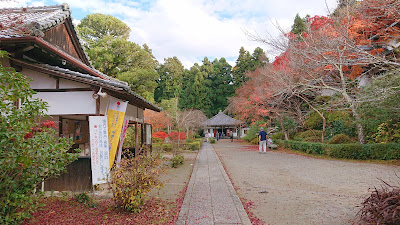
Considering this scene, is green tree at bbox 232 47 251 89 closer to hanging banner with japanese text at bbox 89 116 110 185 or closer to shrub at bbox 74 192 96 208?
hanging banner with japanese text at bbox 89 116 110 185

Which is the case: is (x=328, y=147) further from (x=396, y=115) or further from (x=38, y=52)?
(x=38, y=52)

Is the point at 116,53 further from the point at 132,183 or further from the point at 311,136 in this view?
the point at 132,183

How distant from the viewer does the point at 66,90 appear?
561 cm

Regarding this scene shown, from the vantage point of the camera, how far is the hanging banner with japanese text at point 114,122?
599 centimetres

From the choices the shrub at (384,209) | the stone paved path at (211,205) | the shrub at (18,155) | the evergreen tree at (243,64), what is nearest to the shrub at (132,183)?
the stone paved path at (211,205)

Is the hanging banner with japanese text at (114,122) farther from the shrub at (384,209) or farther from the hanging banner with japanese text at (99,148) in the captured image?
the shrub at (384,209)

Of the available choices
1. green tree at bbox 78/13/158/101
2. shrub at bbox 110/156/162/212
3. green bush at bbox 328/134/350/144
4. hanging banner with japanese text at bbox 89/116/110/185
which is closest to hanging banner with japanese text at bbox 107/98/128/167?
hanging banner with japanese text at bbox 89/116/110/185

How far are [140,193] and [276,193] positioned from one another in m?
3.55

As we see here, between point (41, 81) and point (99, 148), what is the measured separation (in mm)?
2117

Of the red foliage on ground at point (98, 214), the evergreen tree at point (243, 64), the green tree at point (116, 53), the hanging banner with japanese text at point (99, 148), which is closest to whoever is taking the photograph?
the red foliage on ground at point (98, 214)

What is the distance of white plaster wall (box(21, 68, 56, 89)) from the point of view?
5617 mm

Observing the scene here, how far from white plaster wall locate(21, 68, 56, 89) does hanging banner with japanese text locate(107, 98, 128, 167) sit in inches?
54.3

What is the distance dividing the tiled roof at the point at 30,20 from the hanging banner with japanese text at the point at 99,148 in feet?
6.79

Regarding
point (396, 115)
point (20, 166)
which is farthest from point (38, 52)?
point (396, 115)
